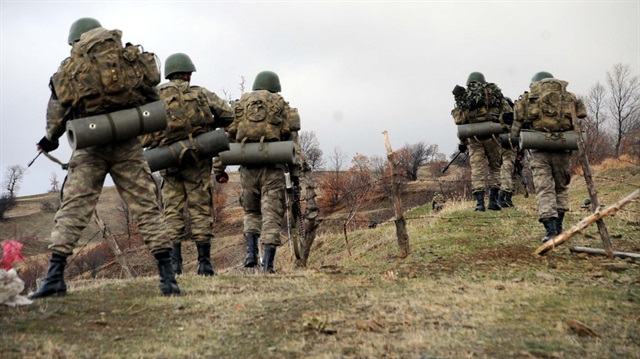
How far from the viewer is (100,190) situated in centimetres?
505

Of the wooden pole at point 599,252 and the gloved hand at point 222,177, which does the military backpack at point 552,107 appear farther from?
the gloved hand at point 222,177

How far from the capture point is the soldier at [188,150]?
22.3 ft

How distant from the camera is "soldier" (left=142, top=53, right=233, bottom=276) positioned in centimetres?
681

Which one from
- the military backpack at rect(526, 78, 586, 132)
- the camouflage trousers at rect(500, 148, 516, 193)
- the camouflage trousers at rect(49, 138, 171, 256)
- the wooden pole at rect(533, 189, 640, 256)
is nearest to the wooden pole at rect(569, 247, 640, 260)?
the wooden pole at rect(533, 189, 640, 256)

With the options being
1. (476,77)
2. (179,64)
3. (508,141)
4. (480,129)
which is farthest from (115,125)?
(508,141)

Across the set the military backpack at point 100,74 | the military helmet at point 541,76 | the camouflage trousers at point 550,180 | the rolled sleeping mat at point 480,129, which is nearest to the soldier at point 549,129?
the camouflage trousers at point 550,180

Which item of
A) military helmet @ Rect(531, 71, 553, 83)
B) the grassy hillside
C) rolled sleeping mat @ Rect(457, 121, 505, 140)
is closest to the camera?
the grassy hillside

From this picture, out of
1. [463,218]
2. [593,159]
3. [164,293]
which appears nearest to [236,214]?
[593,159]

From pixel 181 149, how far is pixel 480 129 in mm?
6774

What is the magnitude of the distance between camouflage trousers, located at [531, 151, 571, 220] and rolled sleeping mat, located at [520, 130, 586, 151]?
7.9 inches

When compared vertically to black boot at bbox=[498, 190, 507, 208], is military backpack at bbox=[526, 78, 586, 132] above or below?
above

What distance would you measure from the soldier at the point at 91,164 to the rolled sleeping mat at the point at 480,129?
7.71 m

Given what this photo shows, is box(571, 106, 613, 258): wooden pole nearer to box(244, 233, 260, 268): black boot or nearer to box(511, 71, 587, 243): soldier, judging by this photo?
box(511, 71, 587, 243): soldier

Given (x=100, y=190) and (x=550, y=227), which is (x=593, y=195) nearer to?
(x=550, y=227)
